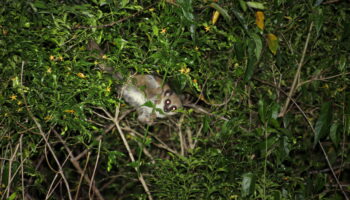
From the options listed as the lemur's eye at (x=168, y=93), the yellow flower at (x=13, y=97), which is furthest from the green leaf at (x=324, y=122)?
the lemur's eye at (x=168, y=93)

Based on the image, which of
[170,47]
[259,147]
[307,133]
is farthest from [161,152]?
[170,47]

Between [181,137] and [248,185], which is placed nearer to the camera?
[248,185]

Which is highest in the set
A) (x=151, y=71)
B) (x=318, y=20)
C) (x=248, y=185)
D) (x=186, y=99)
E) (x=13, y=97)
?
(x=318, y=20)

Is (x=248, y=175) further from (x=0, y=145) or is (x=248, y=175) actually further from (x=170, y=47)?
(x=0, y=145)

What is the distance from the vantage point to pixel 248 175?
6.00ft

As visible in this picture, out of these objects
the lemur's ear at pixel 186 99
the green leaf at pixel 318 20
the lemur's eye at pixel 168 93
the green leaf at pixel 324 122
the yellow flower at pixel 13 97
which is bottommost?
the lemur's eye at pixel 168 93

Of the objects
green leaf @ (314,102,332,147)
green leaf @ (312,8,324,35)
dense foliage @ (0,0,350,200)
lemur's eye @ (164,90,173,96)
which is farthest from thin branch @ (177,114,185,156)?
green leaf @ (312,8,324,35)

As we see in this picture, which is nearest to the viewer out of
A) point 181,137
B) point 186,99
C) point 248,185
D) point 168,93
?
point 248,185

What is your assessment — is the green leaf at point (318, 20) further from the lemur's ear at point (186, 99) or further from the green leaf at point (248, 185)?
the lemur's ear at point (186, 99)

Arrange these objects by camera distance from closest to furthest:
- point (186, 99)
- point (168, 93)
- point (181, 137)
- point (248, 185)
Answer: point (248, 185) → point (181, 137) → point (186, 99) → point (168, 93)

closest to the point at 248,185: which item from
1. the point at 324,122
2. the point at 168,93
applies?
the point at 324,122

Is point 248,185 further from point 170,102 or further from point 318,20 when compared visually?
point 170,102

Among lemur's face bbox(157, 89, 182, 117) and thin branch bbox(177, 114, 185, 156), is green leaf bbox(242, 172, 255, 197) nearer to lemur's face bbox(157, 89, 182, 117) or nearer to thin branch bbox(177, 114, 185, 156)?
thin branch bbox(177, 114, 185, 156)

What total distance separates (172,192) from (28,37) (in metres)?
1.17
